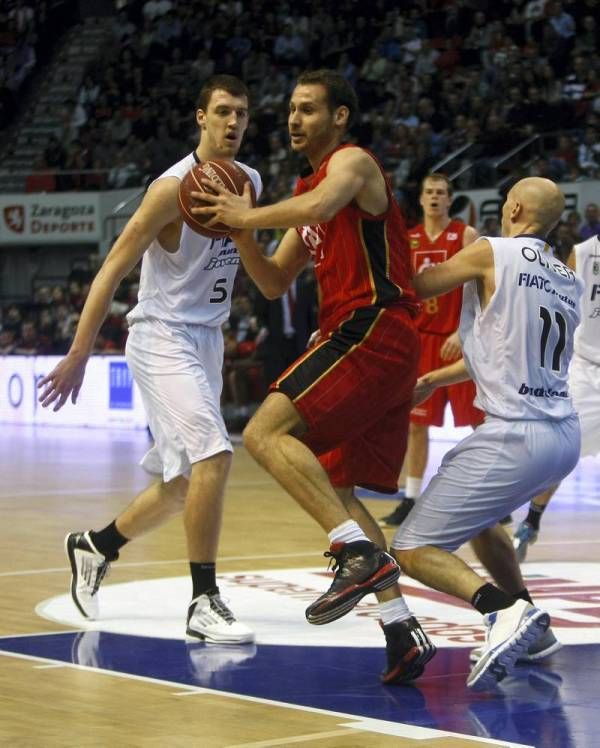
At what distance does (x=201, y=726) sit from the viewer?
4.24 m

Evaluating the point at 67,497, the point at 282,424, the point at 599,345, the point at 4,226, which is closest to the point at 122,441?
the point at 67,497

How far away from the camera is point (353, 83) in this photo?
21.5m

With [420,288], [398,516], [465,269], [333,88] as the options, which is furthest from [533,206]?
[398,516]

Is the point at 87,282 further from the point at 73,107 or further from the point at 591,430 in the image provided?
the point at 591,430

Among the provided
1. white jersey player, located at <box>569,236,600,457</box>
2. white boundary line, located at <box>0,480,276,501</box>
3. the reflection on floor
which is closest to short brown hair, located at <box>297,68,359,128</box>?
the reflection on floor

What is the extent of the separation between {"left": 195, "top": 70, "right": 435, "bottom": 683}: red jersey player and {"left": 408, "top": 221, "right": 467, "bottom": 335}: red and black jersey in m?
4.38

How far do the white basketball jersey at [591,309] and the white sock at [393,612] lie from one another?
13.0ft

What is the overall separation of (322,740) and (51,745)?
2.30 feet

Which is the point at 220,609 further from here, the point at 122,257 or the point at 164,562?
the point at 164,562

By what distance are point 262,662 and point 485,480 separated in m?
0.98

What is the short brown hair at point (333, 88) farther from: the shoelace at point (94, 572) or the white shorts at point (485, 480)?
the shoelace at point (94, 572)

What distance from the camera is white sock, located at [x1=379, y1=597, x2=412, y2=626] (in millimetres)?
4984

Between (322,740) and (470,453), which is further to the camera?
(470,453)

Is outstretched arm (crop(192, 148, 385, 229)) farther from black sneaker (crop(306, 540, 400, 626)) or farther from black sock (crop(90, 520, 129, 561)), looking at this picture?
black sock (crop(90, 520, 129, 561))
